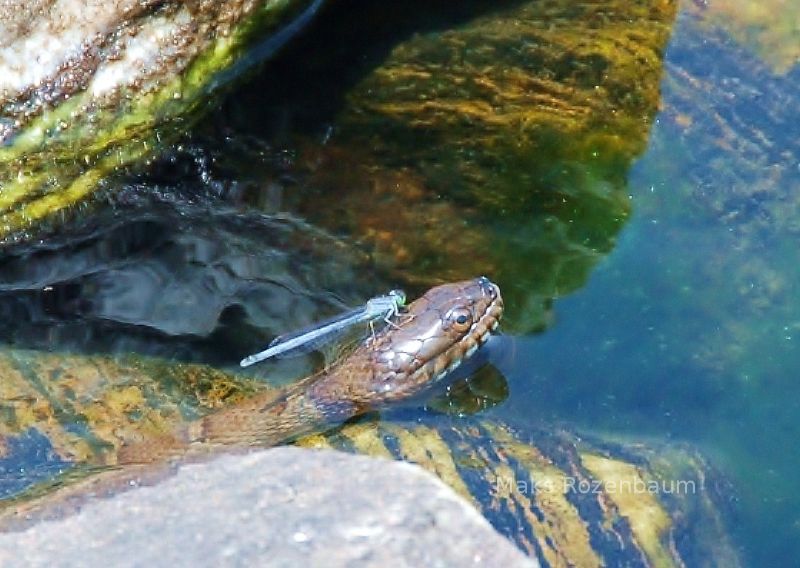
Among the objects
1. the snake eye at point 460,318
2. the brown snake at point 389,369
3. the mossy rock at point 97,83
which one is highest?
the mossy rock at point 97,83

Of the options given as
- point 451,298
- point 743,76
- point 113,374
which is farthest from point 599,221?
point 113,374

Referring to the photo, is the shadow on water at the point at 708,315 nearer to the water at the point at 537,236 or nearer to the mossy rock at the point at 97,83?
the water at the point at 537,236

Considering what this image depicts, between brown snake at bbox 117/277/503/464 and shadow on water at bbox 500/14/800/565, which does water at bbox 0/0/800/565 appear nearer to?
shadow on water at bbox 500/14/800/565

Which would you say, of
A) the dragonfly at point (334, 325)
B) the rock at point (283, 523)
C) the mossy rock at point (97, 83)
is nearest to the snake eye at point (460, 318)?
the dragonfly at point (334, 325)

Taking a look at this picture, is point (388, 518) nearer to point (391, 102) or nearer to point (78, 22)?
point (78, 22)

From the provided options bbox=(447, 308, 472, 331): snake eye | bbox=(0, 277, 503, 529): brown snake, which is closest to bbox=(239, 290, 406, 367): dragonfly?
bbox=(0, 277, 503, 529): brown snake

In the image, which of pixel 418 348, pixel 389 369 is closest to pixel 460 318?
pixel 418 348

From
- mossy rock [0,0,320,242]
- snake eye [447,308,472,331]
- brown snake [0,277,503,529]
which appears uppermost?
mossy rock [0,0,320,242]
